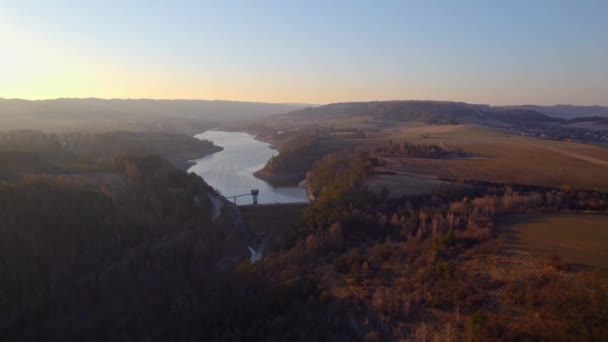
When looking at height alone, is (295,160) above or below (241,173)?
above

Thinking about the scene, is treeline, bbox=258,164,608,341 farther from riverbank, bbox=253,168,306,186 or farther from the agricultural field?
riverbank, bbox=253,168,306,186

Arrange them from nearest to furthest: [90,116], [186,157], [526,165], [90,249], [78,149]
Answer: [90,249]
[526,165]
[78,149]
[186,157]
[90,116]

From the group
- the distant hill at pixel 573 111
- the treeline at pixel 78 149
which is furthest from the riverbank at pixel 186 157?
the distant hill at pixel 573 111

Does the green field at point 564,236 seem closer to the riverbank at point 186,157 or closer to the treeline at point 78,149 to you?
the treeline at point 78,149

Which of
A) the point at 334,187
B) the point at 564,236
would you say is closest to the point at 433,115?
the point at 334,187

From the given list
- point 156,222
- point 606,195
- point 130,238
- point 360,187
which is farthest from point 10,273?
point 606,195

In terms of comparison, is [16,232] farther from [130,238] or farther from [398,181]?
[398,181]

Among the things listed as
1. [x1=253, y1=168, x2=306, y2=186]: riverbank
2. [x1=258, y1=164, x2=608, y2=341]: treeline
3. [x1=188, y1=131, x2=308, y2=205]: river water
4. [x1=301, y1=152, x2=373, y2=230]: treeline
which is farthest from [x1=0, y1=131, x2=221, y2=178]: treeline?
[x1=258, y1=164, x2=608, y2=341]: treeline

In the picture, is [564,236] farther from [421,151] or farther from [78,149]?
[78,149]
